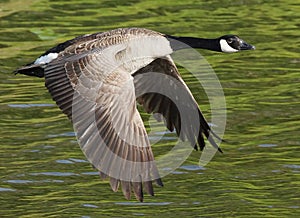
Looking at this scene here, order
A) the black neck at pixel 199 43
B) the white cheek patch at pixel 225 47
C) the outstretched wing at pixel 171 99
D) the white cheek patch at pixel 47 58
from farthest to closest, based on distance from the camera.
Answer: the white cheek patch at pixel 225 47 < the black neck at pixel 199 43 < the outstretched wing at pixel 171 99 < the white cheek patch at pixel 47 58

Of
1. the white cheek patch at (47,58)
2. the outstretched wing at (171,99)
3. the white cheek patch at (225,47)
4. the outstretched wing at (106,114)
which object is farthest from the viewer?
the white cheek patch at (225,47)

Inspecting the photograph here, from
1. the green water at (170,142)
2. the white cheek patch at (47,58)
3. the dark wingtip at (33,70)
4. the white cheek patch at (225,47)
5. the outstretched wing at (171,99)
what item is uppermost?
the white cheek patch at (47,58)

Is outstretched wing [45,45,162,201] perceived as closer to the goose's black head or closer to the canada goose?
the canada goose

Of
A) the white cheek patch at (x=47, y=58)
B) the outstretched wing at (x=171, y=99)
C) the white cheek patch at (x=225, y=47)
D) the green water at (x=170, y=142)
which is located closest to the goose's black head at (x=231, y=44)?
the white cheek patch at (x=225, y=47)

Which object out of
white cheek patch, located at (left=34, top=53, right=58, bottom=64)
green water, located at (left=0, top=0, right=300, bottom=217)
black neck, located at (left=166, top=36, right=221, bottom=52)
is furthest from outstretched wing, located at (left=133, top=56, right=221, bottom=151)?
white cheek patch, located at (left=34, top=53, right=58, bottom=64)

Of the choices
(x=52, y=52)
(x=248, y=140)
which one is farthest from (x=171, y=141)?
(x=52, y=52)

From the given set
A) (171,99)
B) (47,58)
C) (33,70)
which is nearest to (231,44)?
(171,99)

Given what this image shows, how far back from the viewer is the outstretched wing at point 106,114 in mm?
11641

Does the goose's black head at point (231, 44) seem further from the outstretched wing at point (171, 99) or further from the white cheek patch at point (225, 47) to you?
the outstretched wing at point (171, 99)

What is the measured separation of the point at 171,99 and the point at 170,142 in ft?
6.16

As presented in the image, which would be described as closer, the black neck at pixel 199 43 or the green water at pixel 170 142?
the green water at pixel 170 142

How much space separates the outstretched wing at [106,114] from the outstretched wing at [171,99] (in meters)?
1.46

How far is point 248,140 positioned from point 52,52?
159 inches

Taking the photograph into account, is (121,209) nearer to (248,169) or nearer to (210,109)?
(248,169)
